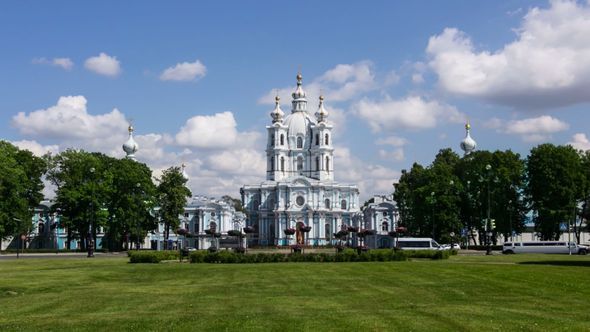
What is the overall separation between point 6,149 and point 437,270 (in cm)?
6403

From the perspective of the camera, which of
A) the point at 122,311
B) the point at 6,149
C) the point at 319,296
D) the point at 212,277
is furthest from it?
the point at 6,149

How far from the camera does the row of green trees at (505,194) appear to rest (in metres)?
78.8

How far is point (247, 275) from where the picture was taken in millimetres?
33219

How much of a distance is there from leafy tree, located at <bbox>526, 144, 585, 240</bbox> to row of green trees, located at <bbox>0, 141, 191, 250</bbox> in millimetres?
45259

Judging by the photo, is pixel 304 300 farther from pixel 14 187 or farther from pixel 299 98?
pixel 299 98

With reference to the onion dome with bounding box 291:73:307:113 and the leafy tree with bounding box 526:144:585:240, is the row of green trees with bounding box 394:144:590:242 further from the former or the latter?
the onion dome with bounding box 291:73:307:113

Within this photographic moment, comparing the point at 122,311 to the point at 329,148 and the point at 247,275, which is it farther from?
the point at 329,148

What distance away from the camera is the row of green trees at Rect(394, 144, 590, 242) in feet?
259

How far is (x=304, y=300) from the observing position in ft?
72.9

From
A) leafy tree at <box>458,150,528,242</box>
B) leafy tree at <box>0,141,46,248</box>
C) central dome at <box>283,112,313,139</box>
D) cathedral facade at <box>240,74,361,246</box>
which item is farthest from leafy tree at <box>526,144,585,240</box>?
central dome at <box>283,112,313,139</box>

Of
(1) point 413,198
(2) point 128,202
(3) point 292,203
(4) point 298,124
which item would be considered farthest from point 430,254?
(4) point 298,124

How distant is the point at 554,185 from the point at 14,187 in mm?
62649

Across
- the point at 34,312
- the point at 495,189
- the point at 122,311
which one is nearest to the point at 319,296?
the point at 122,311

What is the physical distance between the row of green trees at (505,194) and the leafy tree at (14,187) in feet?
161
